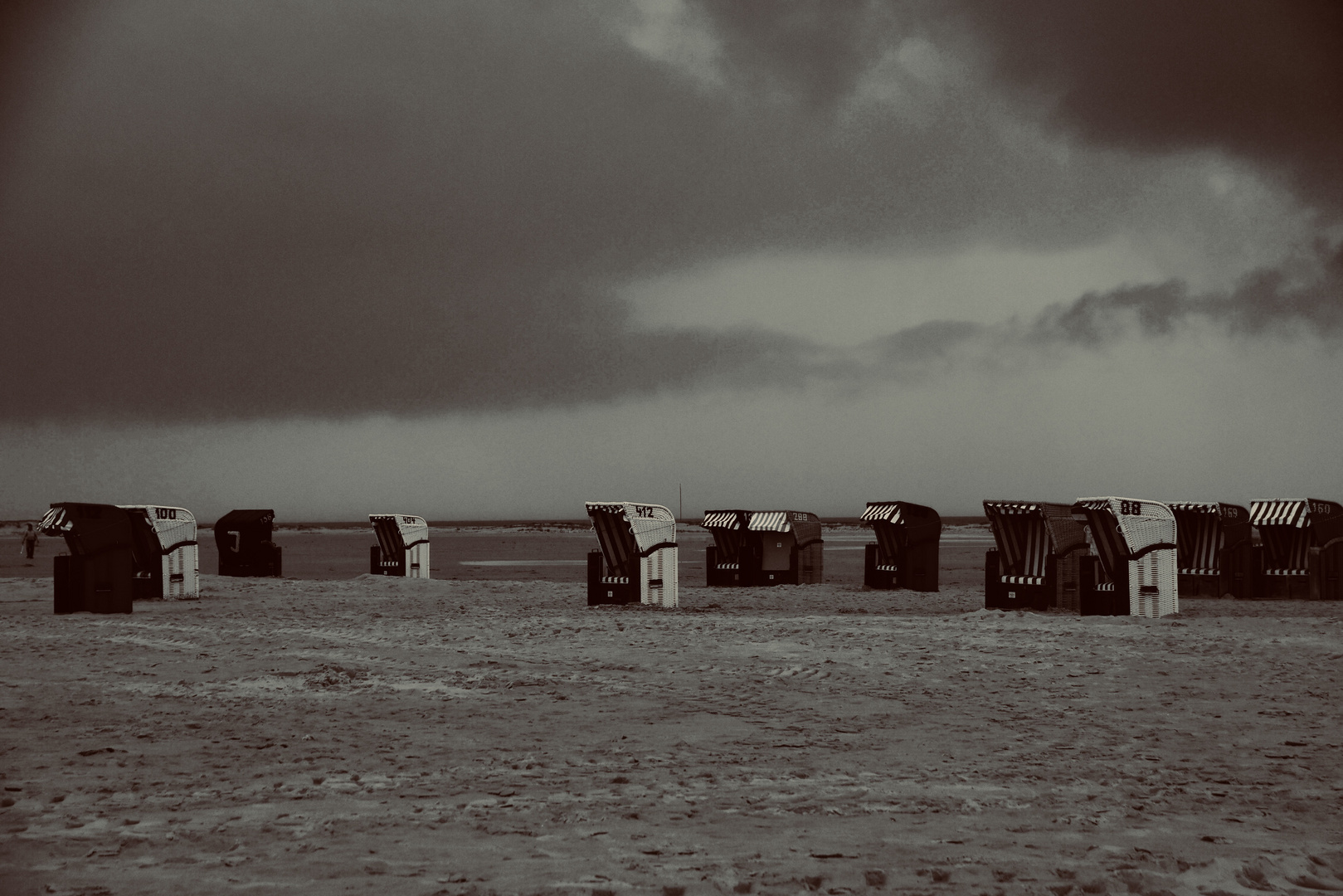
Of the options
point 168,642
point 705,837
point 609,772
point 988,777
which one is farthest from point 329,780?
point 168,642

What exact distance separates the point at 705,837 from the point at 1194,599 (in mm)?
17683

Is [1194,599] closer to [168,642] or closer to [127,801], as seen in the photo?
[168,642]

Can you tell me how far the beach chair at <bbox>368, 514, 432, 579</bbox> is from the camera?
25484 millimetres

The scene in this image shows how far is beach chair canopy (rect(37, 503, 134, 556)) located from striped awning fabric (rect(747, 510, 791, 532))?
40.4 feet

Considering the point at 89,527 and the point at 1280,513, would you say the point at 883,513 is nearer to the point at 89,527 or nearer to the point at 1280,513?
the point at 1280,513

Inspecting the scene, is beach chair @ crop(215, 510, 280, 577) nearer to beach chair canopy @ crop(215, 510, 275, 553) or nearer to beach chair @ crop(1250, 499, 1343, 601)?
beach chair canopy @ crop(215, 510, 275, 553)

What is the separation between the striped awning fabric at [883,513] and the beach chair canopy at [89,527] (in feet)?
44.3

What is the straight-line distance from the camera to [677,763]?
674 cm

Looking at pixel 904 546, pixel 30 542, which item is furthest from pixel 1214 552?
pixel 30 542

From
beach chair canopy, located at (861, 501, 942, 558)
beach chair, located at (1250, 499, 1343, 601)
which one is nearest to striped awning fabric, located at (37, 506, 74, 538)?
beach chair canopy, located at (861, 501, 942, 558)

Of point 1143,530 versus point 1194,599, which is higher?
point 1143,530

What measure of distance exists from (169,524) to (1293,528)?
70.3 feet

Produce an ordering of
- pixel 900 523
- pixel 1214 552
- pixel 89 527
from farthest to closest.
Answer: pixel 900 523
pixel 1214 552
pixel 89 527

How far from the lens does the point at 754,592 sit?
22.1 meters
